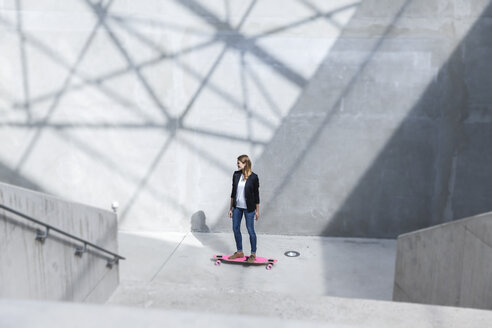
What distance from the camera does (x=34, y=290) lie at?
133 inches

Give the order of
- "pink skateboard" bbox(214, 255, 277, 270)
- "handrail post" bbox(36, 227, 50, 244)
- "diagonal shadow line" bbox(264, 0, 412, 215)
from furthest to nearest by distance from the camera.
Answer: "diagonal shadow line" bbox(264, 0, 412, 215)
"pink skateboard" bbox(214, 255, 277, 270)
"handrail post" bbox(36, 227, 50, 244)

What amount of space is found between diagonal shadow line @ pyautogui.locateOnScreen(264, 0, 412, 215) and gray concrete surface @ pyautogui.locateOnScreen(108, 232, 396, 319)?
107 centimetres

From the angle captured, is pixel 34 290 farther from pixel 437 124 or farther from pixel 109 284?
pixel 437 124

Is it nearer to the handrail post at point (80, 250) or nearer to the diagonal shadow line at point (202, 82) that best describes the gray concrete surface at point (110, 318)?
the handrail post at point (80, 250)

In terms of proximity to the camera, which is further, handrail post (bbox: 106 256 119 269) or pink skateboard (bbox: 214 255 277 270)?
pink skateboard (bbox: 214 255 277 270)

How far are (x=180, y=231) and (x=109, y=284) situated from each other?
157 inches

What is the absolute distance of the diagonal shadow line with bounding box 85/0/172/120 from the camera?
7.70m

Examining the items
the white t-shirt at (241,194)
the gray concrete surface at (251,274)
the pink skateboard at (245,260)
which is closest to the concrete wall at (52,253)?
the gray concrete surface at (251,274)

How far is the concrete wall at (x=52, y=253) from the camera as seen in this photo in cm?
311

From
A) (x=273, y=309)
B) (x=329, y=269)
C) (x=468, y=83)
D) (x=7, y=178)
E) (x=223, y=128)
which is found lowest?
(x=273, y=309)

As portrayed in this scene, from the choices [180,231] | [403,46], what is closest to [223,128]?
[180,231]

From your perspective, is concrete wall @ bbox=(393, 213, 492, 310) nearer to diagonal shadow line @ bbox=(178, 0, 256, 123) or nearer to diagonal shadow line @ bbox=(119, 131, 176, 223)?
diagonal shadow line @ bbox=(178, 0, 256, 123)

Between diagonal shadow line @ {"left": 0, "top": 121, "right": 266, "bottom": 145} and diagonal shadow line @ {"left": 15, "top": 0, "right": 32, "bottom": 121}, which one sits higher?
diagonal shadow line @ {"left": 15, "top": 0, "right": 32, "bottom": 121}

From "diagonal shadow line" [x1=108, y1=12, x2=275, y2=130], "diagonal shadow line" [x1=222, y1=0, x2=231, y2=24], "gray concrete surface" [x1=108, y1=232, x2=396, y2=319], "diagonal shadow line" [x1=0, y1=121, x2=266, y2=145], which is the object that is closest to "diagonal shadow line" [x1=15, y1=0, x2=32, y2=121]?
"diagonal shadow line" [x1=0, y1=121, x2=266, y2=145]
